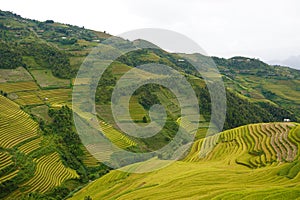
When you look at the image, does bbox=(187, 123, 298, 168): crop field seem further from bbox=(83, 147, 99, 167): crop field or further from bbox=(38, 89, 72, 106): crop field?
bbox=(38, 89, 72, 106): crop field

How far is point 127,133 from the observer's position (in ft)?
120

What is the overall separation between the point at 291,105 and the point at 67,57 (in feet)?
163

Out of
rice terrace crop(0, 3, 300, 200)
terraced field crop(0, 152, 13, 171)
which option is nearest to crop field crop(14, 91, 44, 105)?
rice terrace crop(0, 3, 300, 200)

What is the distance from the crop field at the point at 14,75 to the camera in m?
41.9

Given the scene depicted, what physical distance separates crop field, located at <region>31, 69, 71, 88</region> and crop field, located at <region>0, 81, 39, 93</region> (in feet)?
4.24

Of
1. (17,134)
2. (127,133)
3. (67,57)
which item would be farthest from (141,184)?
(67,57)

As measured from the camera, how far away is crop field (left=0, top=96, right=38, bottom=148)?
27.0 m

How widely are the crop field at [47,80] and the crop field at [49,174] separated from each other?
17816mm

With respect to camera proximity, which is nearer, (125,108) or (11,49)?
(125,108)

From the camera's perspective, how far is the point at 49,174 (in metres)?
25.5

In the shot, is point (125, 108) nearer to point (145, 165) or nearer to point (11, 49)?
point (145, 165)

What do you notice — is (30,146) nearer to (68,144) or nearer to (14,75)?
(68,144)

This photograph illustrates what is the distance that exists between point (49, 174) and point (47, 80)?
74.3 feet

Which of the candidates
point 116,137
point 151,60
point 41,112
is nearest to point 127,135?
point 116,137
